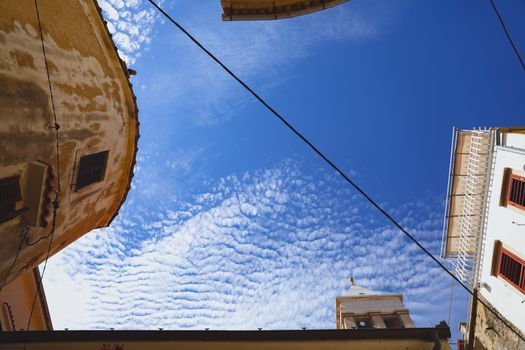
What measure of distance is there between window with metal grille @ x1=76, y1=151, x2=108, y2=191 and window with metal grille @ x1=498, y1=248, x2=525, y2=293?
12684 millimetres

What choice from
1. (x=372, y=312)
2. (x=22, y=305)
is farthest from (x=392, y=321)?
(x=22, y=305)

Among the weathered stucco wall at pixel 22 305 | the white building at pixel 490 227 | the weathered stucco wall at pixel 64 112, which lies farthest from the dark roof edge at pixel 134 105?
the white building at pixel 490 227

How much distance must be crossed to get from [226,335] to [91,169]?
18.4ft

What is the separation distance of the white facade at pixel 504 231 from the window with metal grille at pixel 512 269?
124 millimetres

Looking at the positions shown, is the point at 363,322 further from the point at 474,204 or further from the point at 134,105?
the point at 134,105

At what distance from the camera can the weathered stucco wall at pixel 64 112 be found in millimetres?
5711

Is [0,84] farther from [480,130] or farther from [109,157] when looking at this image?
[480,130]

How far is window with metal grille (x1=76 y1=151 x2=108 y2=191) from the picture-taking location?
27.5ft

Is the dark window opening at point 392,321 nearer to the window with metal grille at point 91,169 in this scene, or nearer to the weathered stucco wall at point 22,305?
the weathered stucco wall at point 22,305

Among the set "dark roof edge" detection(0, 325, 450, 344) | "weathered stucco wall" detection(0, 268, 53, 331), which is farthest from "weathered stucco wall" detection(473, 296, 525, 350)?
"weathered stucco wall" detection(0, 268, 53, 331)

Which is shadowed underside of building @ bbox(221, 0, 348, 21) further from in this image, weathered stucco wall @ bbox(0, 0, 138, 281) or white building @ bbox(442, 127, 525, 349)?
white building @ bbox(442, 127, 525, 349)

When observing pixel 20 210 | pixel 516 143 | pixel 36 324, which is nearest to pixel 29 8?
pixel 20 210

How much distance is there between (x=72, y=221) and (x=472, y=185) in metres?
13.6

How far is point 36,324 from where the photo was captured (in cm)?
1230
